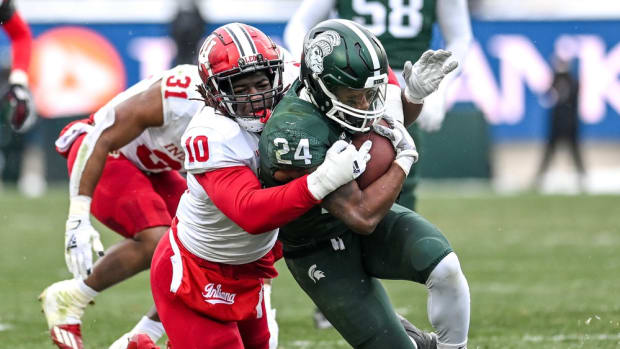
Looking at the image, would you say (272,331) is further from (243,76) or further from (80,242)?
(243,76)

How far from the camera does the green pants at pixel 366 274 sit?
3.83 meters

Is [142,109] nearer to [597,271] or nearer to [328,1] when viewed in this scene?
[328,1]

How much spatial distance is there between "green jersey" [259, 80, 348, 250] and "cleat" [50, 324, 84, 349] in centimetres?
157

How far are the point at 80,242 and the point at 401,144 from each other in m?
1.63

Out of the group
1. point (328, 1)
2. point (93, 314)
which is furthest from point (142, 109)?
point (93, 314)

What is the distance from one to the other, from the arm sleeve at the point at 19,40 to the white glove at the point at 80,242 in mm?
1834

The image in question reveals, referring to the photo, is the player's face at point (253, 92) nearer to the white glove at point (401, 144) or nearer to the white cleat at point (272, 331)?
the white glove at point (401, 144)

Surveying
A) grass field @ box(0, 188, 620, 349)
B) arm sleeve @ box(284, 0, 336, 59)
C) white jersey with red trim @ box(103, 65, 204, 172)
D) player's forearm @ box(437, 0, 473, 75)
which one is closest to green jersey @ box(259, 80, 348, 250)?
white jersey with red trim @ box(103, 65, 204, 172)

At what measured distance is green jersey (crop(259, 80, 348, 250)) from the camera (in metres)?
3.57

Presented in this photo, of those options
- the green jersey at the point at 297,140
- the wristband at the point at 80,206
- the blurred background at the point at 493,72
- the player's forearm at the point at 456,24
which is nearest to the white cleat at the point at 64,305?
the wristband at the point at 80,206

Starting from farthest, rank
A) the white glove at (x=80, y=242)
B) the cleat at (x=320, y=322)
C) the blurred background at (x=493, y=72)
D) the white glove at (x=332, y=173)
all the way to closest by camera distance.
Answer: the blurred background at (x=493, y=72), the cleat at (x=320, y=322), the white glove at (x=80, y=242), the white glove at (x=332, y=173)

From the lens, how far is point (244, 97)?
3783 millimetres

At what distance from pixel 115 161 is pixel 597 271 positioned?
4.05 m

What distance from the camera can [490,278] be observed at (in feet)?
25.4
